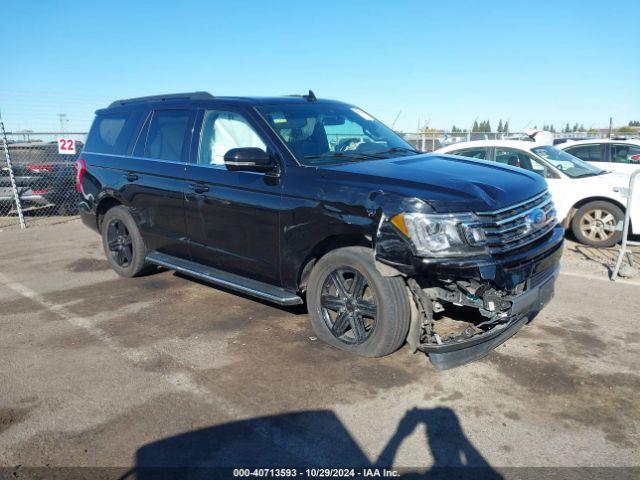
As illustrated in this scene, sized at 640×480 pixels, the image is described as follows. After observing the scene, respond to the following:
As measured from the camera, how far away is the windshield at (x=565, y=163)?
26.7 feet

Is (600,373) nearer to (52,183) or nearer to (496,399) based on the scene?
(496,399)

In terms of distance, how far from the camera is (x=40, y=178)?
10.8 m

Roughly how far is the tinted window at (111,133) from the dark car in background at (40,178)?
5.15m

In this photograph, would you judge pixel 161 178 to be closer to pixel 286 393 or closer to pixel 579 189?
pixel 286 393

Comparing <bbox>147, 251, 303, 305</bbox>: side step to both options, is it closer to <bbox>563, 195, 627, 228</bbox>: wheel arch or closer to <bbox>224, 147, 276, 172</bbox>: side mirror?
<bbox>224, 147, 276, 172</bbox>: side mirror

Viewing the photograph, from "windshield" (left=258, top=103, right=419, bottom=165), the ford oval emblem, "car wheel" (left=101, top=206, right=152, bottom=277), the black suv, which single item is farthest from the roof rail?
the ford oval emblem

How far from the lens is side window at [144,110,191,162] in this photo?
5.12 m

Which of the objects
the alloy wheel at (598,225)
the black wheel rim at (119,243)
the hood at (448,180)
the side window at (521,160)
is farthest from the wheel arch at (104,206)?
the alloy wheel at (598,225)

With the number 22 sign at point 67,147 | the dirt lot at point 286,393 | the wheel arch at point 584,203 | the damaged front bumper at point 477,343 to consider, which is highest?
the number 22 sign at point 67,147

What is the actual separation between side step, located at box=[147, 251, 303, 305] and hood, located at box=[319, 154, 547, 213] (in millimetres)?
1109

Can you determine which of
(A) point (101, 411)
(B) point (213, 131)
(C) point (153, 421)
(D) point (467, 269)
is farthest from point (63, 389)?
(D) point (467, 269)

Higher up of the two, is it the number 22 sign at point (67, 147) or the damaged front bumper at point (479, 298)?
A: the number 22 sign at point (67, 147)

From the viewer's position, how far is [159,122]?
5.50 metres

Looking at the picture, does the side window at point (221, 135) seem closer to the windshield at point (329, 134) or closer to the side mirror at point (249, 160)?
the windshield at point (329, 134)
